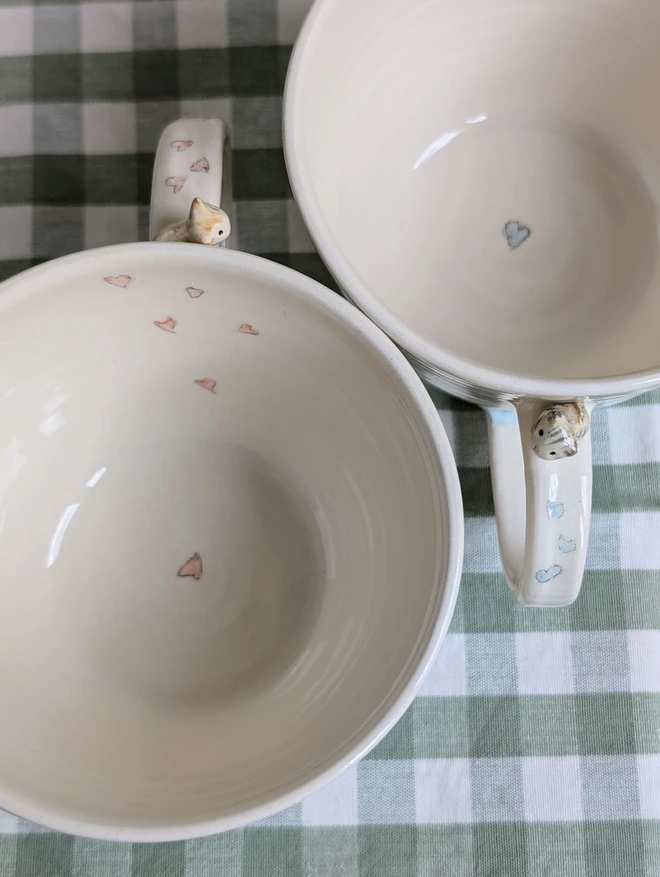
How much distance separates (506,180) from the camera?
0.63 metres

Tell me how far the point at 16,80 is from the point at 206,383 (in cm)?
29

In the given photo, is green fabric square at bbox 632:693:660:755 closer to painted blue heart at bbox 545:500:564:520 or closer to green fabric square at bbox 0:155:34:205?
painted blue heart at bbox 545:500:564:520

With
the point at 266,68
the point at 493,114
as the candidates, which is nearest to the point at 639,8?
the point at 493,114

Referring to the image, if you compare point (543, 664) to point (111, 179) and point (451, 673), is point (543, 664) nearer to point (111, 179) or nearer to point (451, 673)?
point (451, 673)

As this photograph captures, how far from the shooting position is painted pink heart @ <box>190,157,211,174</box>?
1.56 ft

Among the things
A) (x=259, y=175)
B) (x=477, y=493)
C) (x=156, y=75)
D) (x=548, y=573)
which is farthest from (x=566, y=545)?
(x=156, y=75)

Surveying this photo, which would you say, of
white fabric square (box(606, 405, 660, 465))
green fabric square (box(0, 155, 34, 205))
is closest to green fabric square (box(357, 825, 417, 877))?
white fabric square (box(606, 405, 660, 465))

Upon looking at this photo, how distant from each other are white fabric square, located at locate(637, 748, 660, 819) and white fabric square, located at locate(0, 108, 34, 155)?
25.7 inches

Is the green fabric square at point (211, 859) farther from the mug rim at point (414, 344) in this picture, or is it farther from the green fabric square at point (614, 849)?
the mug rim at point (414, 344)

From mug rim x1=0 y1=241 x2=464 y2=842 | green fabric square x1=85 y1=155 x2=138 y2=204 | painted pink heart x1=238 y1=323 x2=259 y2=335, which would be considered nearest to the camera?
mug rim x1=0 y1=241 x2=464 y2=842

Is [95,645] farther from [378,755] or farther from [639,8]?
[639,8]

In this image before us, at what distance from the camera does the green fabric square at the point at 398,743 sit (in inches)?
22.2

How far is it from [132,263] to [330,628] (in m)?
0.27

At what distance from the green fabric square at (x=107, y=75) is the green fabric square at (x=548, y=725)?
0.55m
